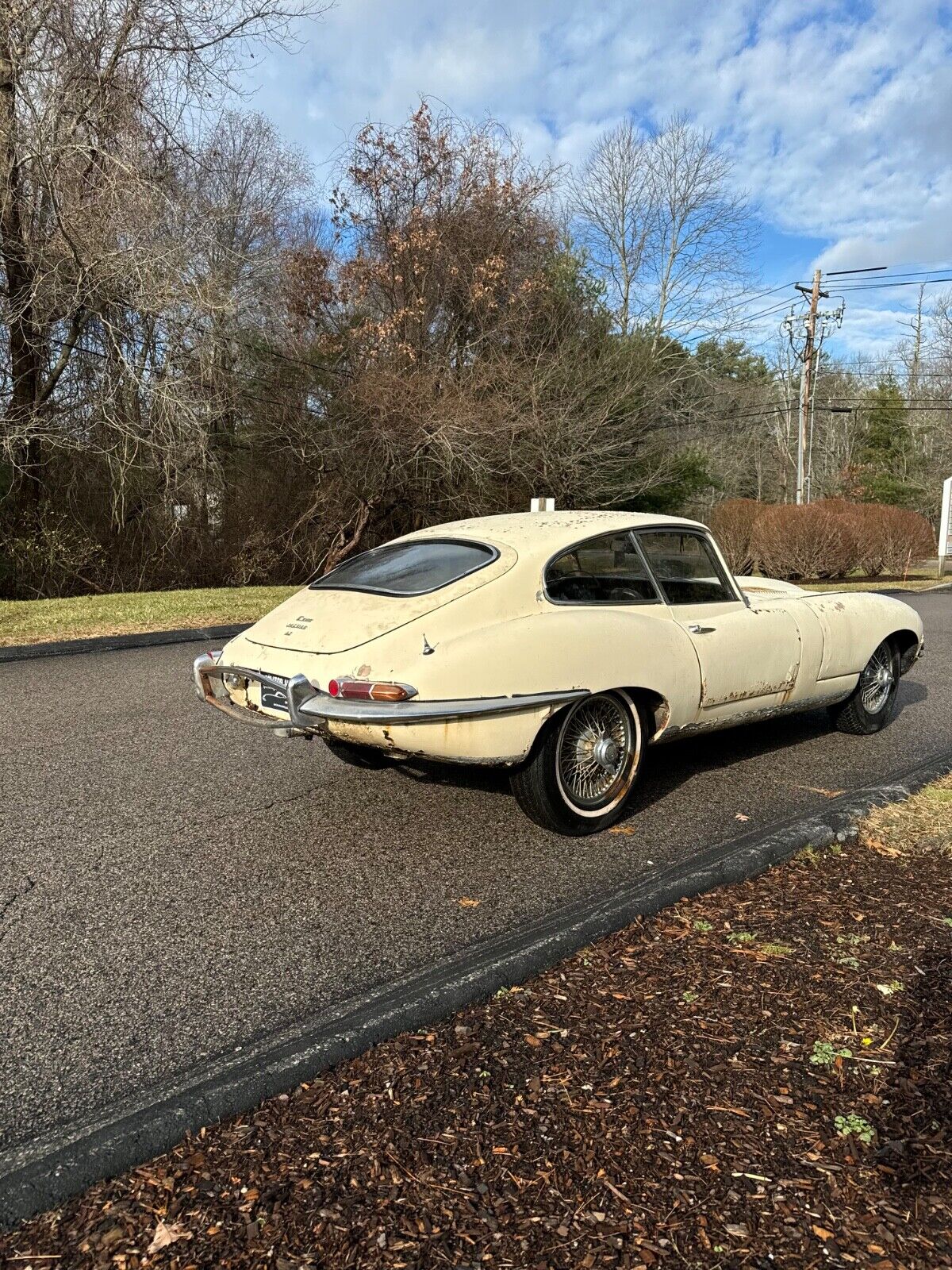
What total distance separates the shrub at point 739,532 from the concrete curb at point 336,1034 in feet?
68.7

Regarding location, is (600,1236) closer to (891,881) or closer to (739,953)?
(739,953)

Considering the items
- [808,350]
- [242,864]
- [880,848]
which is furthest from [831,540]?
[242,864]

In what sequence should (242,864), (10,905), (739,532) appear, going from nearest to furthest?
(10,905), (242,864), (739,532)

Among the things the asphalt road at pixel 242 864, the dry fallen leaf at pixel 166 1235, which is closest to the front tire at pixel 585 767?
the asphalt road at pixel 242 864

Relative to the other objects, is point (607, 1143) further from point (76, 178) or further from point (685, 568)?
point (76, 178)

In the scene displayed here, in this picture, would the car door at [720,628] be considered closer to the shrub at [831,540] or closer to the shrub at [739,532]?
the shrub at [831,540]

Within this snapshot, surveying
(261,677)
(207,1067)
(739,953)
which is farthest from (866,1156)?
(261,677)

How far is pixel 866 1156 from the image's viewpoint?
81.8 inches

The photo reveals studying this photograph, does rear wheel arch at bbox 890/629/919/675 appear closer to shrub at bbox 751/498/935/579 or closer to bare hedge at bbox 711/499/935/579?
bare hedge at bbox 711/499/935/579

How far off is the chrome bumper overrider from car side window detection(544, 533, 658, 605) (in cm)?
68

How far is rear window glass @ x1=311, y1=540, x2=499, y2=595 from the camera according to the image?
4480 mm

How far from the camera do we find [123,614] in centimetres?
1220

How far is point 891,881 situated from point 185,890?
2.88m

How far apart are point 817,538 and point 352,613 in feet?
68.9
